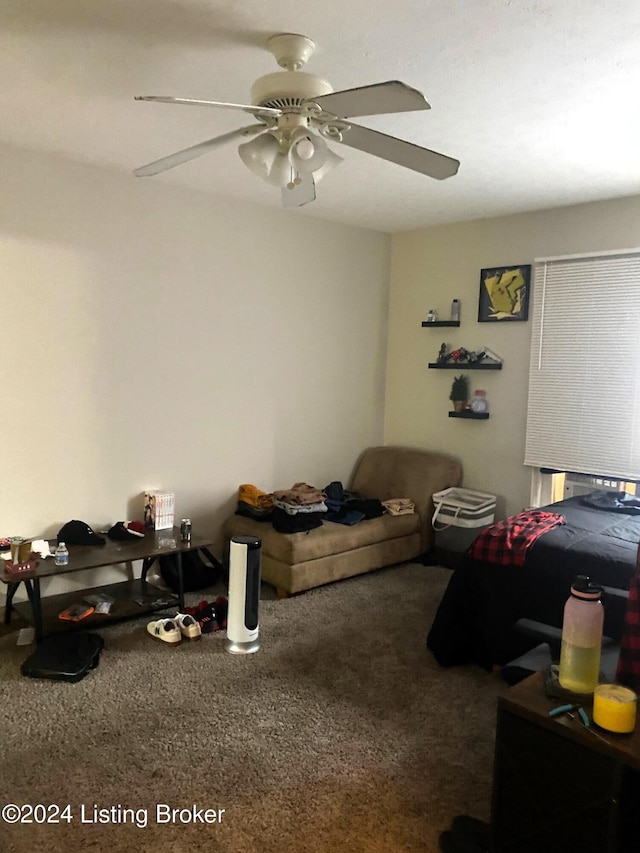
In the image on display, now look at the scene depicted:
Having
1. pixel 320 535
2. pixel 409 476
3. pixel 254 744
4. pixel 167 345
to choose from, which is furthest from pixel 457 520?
pixel 254 744

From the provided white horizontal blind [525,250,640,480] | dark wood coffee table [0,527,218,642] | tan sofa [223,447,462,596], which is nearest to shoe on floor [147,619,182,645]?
dark wood coffee table [0,527,218,642]

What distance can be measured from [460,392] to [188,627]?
2.57 meters

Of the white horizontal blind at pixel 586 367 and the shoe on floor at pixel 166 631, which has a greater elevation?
the white horizontal blind at pixel 586 367

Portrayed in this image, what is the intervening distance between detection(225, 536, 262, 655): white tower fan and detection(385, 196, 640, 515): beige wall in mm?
2148

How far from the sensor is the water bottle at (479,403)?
4.56 meters

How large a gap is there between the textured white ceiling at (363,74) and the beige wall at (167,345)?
39 cm

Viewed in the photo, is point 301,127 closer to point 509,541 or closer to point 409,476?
point 509,541

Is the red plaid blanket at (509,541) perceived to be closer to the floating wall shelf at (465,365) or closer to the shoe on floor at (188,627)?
the shoe on floor at (188,627)

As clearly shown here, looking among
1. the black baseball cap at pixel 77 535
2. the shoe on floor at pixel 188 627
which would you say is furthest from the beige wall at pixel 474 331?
the black baseball cap at pixel 77 535

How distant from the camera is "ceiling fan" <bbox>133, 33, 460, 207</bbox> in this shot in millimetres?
1848

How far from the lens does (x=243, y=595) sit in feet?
10.0

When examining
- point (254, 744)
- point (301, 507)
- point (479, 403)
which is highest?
point (479, 403)

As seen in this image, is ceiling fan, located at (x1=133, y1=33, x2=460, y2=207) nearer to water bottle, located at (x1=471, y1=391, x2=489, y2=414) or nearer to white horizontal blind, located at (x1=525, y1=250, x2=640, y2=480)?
white horizontal blind, located at (x1=525, y1=250, x2=640, y2=480)

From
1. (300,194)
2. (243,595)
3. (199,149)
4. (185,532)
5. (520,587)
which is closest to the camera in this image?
(199,149)
